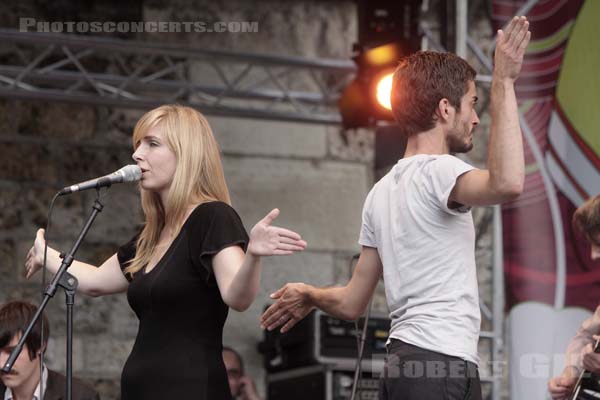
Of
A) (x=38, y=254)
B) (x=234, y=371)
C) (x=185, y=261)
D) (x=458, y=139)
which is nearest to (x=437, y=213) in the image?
(x=458, y=139)

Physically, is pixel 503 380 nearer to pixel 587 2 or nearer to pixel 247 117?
pixel 247 117

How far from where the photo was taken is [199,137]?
10.5 ft

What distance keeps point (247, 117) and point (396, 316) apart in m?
4.19

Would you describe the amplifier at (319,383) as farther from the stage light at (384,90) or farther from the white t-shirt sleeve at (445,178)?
the white t-shirt sleeve at (445,178)

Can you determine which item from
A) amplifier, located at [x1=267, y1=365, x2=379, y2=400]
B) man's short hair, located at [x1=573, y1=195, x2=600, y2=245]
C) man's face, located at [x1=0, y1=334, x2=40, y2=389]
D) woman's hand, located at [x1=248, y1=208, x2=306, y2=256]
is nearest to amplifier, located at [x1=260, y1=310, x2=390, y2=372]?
amplifier, located at [x1=267, y1=365, x2=379, y2=400]

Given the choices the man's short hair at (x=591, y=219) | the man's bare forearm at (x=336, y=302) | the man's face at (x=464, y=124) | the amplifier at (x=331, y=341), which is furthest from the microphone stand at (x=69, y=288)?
the amplifier at (x=331, y=341)

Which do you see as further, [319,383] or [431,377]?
[319,383]

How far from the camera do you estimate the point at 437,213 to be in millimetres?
2807

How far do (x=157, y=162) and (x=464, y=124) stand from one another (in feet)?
2.87

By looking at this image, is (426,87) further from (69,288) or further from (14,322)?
(14,322)

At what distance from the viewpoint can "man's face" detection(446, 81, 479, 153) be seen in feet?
9.55

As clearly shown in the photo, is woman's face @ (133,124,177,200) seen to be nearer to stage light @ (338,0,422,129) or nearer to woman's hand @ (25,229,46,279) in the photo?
woman's hand @ (25,229,46,279)

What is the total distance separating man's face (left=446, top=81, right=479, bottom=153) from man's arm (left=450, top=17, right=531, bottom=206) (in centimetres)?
18

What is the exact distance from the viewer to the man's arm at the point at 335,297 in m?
3.08
